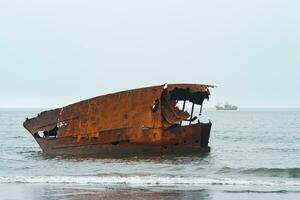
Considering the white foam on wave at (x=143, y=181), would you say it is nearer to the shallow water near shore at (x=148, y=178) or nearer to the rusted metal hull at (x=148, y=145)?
the shallow water near shore at (x=148, y=178)

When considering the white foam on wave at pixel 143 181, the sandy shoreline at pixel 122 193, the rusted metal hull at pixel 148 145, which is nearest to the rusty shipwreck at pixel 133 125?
the rusted metal hull at pixel 148 145

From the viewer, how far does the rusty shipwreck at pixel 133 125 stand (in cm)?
2448

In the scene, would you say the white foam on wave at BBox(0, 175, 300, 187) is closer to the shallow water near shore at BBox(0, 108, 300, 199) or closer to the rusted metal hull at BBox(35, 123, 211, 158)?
the shallow water near shore at BBox(0, 108, 300, 199)

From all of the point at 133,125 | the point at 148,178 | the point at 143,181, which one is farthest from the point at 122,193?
the point at 133,125

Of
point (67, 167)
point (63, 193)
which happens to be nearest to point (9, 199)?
point (63, 193)

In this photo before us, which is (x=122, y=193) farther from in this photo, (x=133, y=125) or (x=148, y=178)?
(x=133, y=125)

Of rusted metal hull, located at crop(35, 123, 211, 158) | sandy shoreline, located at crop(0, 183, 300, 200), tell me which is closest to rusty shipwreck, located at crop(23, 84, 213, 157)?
rusted metal hull, located at crop(35, 123, 211, 158)

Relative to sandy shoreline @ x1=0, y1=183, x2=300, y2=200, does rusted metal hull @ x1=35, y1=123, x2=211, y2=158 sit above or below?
above

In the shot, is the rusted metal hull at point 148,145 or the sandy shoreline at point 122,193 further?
the rusted metal hull at point 148,145

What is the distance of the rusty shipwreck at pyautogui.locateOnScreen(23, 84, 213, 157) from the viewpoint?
24484 mm

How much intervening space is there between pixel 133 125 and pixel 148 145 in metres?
1.12

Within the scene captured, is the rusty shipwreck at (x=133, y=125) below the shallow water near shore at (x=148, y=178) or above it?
above

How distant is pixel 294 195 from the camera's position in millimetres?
13891

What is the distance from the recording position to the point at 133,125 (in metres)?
24.5
